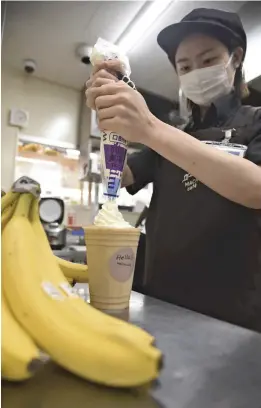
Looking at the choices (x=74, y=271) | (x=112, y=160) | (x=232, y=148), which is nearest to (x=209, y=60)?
(x=232, y=148)

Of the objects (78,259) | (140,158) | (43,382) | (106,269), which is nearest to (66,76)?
(78,259)

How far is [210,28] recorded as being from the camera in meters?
0.96

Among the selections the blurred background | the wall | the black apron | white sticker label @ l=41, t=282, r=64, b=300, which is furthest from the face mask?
the wall

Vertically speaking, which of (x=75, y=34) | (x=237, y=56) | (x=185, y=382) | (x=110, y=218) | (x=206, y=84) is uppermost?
(x=75, y=34)

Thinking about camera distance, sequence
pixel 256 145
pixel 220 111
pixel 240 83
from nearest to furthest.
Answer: pixel 256 145 → pixel 220 111 → pixel 240 83

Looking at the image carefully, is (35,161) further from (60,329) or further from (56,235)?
(60,329)

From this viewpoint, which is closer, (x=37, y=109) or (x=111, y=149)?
(x=111, y=149)

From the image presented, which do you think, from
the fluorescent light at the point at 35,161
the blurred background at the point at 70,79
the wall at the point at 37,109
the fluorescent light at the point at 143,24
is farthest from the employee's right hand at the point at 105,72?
the fluorescent light at the point at 35,161

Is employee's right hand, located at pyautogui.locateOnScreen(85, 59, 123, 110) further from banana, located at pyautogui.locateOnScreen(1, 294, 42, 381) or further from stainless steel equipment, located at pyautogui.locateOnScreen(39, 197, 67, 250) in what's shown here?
stainless steel equipment, located at pyautogui.locateOnScreen(39, 197, 67, 250)

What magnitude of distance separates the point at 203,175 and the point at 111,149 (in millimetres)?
201

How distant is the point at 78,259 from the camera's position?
2275 mm

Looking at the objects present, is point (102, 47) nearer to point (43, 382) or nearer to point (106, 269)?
point (106, 269)

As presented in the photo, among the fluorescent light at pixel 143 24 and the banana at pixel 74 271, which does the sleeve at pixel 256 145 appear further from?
the fluorescent light at pixel 143 24

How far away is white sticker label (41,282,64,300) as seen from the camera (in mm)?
374
